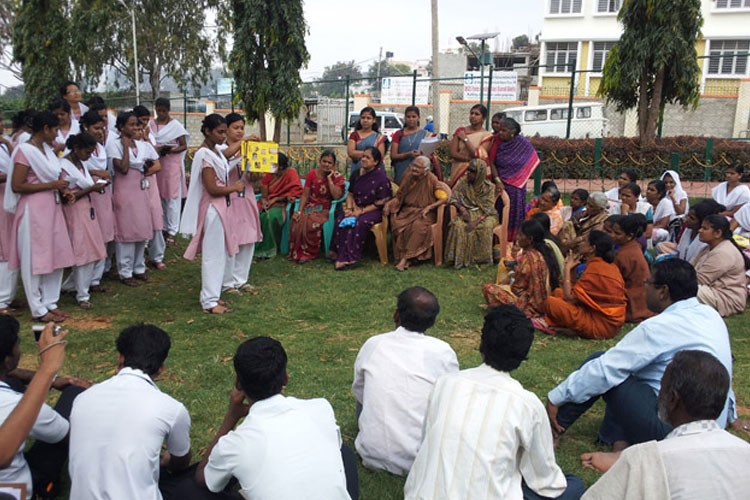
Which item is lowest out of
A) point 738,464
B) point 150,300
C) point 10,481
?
point 150,300

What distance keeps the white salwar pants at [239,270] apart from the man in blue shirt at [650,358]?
4.18 metres

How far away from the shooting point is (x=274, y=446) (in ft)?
8.32

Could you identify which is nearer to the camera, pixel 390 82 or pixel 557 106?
pixel 390 82

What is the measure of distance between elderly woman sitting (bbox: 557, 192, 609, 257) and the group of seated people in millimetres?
3840

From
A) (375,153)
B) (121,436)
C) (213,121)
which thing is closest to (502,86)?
(375,153)

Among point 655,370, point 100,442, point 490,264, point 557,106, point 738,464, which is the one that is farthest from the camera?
point 557,106

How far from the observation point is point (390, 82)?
738 inches

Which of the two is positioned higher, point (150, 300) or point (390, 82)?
point (390, 82)

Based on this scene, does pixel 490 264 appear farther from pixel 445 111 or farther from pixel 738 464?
pixel 445 111

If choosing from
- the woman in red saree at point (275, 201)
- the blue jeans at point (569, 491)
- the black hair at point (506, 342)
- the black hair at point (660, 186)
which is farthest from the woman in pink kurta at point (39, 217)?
the black hair at point (660, 186)

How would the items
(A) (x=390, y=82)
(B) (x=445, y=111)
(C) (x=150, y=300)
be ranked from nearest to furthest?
1. (C) (x=150, y=300)
2. (A) (x=390, y=82)
3. (B) (x=445, y=111)

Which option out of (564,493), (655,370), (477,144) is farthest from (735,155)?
(564,493)

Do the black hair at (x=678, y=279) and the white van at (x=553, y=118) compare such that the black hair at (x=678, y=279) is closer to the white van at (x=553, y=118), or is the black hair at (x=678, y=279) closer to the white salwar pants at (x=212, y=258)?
the white salwar pants at (x=212, y=258)

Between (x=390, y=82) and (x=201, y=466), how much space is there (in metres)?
16.8
